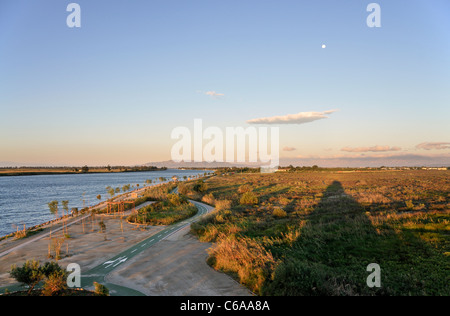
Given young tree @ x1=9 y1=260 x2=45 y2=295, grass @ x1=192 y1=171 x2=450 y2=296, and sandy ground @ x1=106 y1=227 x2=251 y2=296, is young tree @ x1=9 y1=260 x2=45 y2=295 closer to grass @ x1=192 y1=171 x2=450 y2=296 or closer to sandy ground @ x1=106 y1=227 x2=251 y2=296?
sandy ground @ x1=106 y1=227 x2=251 y2=296

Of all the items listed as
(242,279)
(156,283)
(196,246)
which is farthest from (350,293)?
(196,246)

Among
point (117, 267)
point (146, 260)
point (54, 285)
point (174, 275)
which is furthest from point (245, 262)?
point (54, 285)

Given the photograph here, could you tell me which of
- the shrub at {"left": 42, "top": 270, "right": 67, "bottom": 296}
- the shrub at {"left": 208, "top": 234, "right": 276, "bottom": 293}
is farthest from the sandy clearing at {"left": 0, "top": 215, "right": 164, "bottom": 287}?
the shrub at {"left": 208, "top": 234, "right": 276, "bottom": 293}

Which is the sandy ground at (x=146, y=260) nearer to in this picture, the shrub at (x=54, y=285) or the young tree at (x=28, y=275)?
the shrub at (x=54, y=285)

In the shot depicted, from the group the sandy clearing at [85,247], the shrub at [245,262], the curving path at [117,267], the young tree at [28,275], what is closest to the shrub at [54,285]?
the young tree at [28,275]

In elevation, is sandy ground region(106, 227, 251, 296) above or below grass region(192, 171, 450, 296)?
below

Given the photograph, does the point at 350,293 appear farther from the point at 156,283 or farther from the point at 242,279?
the point at 156,283
